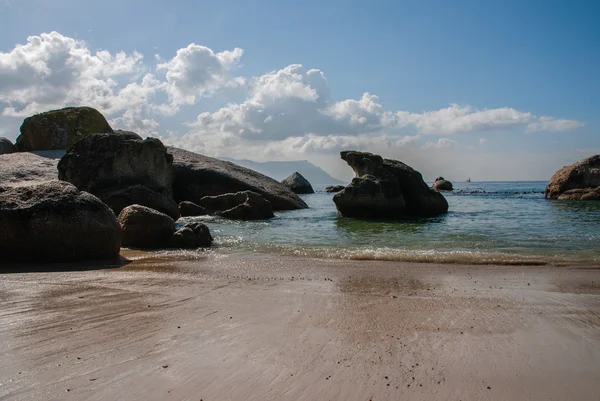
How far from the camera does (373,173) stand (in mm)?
21703

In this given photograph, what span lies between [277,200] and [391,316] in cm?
2058

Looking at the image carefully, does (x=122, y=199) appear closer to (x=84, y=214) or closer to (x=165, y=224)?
(x=165, y=224)

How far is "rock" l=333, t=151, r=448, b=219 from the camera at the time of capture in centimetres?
1986

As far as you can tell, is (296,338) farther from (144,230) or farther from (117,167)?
(117,167)

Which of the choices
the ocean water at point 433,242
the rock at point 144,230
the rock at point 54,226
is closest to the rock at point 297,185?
the ocean water at point 433,242

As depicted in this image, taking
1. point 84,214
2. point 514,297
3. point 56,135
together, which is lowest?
point 514,297

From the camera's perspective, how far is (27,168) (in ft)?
66.6

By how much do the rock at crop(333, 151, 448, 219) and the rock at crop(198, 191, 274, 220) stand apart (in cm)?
338

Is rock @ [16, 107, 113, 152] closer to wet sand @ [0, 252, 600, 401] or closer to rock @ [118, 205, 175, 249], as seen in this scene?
rock @ [118, 205, 175, 249]

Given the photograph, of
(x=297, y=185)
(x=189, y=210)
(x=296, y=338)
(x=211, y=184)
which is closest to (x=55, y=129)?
(x=211, y=184)

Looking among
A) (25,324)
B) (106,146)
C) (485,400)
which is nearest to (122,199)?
(106,146)

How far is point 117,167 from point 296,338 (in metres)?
16.0

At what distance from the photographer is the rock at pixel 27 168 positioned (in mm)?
18864

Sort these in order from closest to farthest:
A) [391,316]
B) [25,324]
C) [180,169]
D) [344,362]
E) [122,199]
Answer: [344,362] < [25,324] < [391,316] < [122,199] < [180,169]
